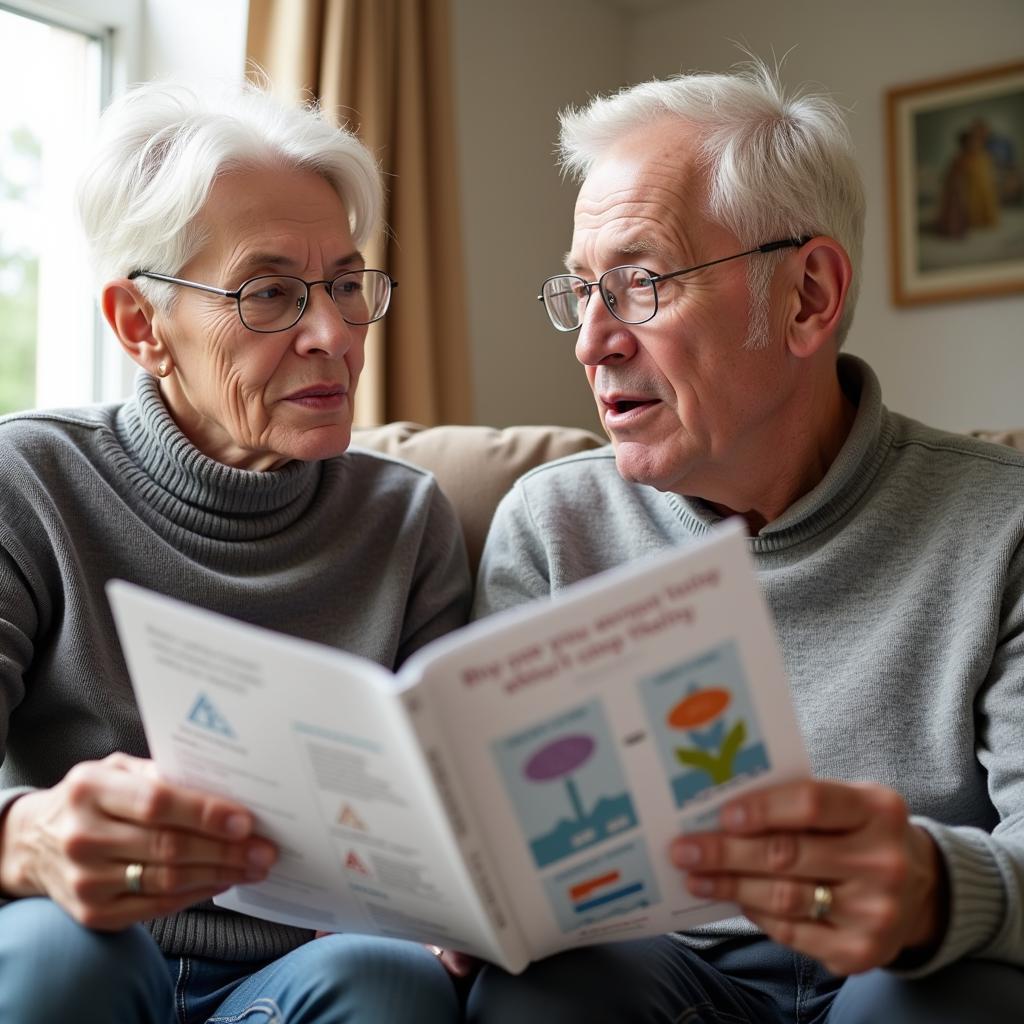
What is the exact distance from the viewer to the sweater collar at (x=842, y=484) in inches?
54.7

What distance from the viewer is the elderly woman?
1314 mm

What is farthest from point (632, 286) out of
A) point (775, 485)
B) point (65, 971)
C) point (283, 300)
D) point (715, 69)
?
point (715, 69)

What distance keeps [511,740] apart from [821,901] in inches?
11.3

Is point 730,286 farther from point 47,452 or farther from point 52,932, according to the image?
point 52,932

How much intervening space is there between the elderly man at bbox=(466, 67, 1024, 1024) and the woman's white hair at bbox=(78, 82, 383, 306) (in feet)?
1.09

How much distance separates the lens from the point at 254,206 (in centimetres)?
146

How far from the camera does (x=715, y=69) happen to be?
4203mm

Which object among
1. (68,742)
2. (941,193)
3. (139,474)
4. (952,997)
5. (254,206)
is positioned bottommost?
(952,997)

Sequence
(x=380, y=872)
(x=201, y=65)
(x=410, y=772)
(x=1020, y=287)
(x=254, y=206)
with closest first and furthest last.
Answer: (x=410, y=772)
(x=380, y=872)
(x=254, y=206)
(x=201, y=65)
(x=1020, y=287)

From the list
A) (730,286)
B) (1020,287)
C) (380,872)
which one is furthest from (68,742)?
(1020,287)

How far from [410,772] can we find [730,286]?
80 centimetres

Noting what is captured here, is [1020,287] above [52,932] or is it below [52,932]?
above

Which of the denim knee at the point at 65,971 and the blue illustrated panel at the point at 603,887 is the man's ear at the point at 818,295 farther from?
the denim knee at the point at 65,971

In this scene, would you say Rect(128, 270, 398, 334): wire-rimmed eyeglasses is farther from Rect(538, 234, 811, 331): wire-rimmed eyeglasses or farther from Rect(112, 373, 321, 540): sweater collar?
Rect(538, 234, 811, 331): wire-rimmed eyeglasses
